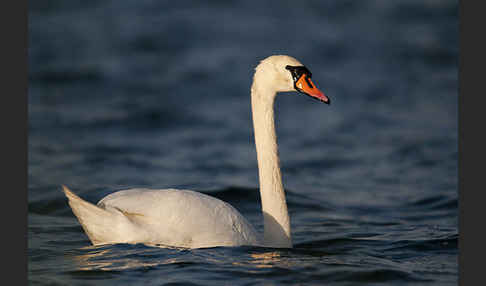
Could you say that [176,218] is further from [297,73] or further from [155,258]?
[297,73]

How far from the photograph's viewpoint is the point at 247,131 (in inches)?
549

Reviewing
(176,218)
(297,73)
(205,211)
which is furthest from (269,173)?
(176,218)

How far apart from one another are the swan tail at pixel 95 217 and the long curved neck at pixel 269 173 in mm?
1465

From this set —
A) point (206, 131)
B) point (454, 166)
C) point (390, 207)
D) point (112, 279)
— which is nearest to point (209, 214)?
point (112, 279)

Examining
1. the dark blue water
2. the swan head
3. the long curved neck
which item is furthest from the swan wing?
the swan head

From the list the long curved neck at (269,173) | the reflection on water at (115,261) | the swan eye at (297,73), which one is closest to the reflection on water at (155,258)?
the reflection on water at (115,261)

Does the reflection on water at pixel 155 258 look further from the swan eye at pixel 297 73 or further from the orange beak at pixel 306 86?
the swan eye at pixel 297 73

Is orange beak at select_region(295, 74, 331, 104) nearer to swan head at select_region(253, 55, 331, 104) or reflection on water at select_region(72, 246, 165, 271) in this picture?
swan head at select_region(253, 55, 331, 104)

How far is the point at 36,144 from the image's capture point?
12.5 metres

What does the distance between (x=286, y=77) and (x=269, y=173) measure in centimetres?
96

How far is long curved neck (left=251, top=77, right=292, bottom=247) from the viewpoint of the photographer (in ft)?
22.2

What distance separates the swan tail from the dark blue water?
0.17 metres

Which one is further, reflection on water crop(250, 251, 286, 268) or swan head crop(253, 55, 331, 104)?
swan head crop(253, 55, 331, 104)

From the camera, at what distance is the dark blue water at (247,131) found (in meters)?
6.38
